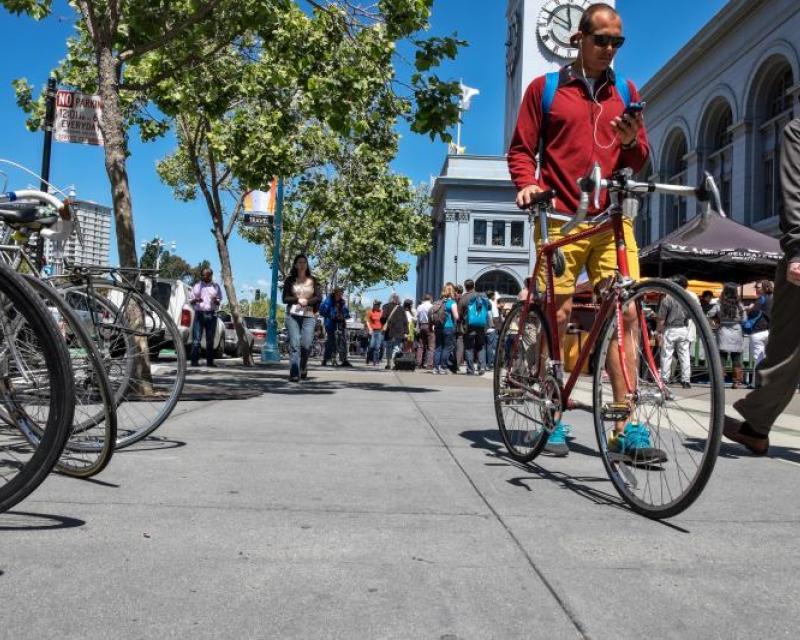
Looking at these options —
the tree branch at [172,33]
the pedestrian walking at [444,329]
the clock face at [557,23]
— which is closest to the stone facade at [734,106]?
the pedestrian walking at [444,329]

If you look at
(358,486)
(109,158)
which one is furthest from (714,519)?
(109,158)

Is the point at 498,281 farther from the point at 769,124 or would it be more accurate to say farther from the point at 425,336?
the point at 425,336

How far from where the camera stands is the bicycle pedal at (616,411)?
2924 mm

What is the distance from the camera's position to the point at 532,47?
5984 cm

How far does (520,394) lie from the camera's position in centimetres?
387

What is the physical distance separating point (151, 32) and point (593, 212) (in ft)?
19.1

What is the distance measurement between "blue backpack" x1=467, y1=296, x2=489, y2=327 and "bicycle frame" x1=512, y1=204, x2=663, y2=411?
36.8 feet

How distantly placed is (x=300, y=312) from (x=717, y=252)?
7.15 m

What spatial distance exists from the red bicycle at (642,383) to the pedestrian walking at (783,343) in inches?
38.9

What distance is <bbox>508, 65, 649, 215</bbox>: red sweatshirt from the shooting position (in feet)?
13.0

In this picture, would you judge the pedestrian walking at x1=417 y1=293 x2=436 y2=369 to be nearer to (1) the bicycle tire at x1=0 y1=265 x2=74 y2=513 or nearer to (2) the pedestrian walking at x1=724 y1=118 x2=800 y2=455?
(2) the pedestrian walking at x1=724 y1=118 x2=800 y2=455

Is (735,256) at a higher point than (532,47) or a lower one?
lower

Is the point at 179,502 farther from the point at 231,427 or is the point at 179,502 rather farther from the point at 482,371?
the point at 482,371

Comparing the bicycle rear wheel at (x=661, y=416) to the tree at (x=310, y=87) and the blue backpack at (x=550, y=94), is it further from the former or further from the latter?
the tree at (x=310, y=87)
